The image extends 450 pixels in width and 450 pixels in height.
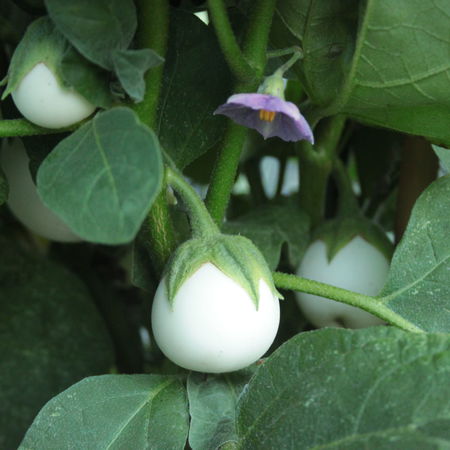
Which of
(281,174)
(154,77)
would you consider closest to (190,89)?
(154,77)

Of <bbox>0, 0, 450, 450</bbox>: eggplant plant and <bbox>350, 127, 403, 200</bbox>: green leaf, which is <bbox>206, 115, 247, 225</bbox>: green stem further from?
<bbox>350, 127, 403, 200</bbox>: green leaf

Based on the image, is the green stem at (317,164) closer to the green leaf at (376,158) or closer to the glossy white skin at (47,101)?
the green leaf at (376,158)

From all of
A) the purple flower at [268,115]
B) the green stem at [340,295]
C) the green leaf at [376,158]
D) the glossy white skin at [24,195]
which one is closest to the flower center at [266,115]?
the purple flower at [268,115]

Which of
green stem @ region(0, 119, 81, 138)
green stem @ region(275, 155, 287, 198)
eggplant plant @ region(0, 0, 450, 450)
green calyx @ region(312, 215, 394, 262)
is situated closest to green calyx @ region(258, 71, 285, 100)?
eggplant plant @ region(0, 0, 450, 450)

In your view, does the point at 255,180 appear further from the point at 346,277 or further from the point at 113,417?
the point at 113,417

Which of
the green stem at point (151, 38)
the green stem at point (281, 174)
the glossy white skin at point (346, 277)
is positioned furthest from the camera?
the green stem at point (281, 174)

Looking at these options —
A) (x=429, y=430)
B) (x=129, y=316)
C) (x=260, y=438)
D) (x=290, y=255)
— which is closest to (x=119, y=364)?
(x=129, y=316)

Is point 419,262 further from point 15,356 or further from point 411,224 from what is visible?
point 15,356
